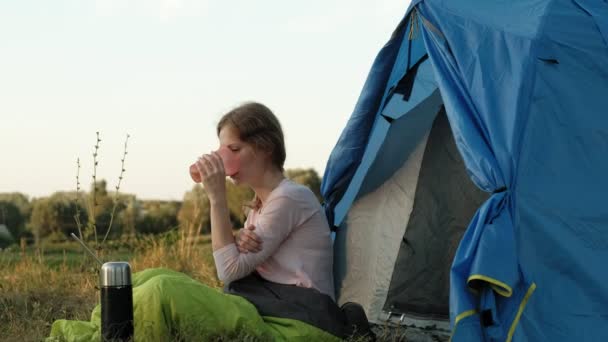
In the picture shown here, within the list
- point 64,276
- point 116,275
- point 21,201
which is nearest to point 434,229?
point 116,275

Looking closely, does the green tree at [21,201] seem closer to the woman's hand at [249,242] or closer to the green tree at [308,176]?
the green tree at [308,176]

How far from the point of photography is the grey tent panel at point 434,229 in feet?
14.3

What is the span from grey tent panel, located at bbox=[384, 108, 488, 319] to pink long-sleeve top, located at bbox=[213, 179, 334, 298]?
1.04 metres

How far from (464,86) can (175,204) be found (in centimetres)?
941

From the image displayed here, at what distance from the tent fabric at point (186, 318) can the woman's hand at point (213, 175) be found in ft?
1.22

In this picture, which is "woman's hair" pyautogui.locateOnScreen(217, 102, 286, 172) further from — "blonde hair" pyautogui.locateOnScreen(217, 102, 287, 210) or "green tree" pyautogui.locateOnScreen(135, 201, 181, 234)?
"green tree" pyautogui.locateOnScreen(135, 201, 181, 234)

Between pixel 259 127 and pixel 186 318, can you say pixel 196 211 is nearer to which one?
pixel 259 127

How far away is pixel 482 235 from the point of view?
119 inches

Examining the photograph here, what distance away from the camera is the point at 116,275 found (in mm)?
2904

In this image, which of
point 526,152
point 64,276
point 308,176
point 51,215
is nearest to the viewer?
point 526,152

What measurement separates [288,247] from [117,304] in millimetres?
832

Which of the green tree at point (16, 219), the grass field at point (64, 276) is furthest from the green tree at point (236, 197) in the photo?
the green tree at point (16, 219)

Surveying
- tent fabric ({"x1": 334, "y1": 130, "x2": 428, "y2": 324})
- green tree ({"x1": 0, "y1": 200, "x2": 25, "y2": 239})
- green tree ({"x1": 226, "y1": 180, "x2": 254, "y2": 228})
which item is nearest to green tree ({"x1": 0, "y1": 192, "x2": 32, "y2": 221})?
green tree ({"x1": 0, "y1": 200, "x2": 25, "y2": 239})

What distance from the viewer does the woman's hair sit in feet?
11.2
